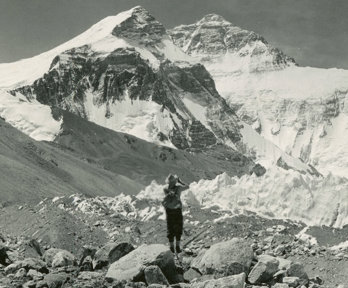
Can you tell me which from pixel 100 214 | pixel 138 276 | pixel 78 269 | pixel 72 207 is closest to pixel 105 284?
pixel 138 276

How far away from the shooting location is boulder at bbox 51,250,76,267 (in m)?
17.4

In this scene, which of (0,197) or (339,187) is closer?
(339,187)

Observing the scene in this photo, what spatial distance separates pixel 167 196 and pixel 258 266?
4.70m

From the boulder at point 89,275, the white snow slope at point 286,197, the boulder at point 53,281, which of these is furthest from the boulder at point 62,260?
the white snow slope at point 286,197

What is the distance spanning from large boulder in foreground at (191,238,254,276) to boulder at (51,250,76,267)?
3884 mm

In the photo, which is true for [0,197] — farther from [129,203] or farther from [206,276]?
[206,276]

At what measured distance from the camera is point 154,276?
45.8 ft

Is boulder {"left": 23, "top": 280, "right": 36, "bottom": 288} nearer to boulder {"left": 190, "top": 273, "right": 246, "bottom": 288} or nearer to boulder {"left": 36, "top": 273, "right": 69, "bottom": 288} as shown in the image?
boulder {"left": 36, "top": 273, "right": 69, "bottom": 288}

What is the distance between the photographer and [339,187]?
32.8 metres

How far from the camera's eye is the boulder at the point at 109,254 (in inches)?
649

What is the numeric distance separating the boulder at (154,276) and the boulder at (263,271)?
6.21 feet

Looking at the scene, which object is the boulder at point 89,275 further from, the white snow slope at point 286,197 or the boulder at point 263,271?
the white snow slope at point 286,197

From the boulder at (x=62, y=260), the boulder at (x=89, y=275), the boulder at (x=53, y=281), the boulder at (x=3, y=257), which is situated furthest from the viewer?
the boulder at (x=62, y=260)

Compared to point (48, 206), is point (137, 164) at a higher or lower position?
lower
